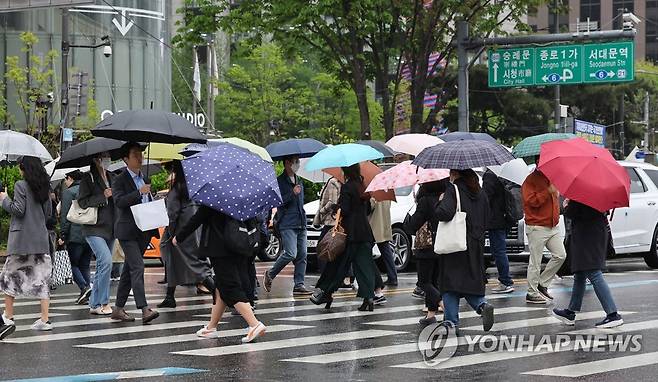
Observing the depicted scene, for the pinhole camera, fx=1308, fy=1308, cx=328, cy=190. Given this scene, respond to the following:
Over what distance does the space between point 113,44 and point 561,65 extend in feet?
101

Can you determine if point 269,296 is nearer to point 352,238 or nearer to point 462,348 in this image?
point 352,238

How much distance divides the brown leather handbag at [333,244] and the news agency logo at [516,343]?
94.1 inches

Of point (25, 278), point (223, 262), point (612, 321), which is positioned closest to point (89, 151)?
point (25, 278)

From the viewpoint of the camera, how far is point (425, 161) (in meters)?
11.8

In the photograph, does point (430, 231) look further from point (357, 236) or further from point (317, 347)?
point (317, 347)

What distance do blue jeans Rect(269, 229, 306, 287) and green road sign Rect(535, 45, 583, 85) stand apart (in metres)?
15.9

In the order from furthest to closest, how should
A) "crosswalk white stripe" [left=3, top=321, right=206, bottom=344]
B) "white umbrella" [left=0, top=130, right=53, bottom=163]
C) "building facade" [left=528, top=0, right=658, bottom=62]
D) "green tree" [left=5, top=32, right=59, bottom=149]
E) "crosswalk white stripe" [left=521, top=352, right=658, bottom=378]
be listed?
"building facade" [left=528, top=0, right=658, bottom=62] < "green tree" [left=5, top=32, right=59, bottom=149] < "white umbrella" [left=0, top=130, right=53, bottom=163] < "crosswalk white stripe" [left=3, top=321, right=206, bottom=344] < "crosswalk white stripe" [left=521, top=352, right=658, bottom=378]

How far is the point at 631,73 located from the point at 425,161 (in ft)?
66.5

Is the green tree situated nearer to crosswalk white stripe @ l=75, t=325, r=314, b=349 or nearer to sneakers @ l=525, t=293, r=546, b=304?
sneakers @ l=525, t=293, r=546, b=304

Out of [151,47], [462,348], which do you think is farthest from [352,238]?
[151,47]

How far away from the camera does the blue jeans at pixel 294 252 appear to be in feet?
55.8

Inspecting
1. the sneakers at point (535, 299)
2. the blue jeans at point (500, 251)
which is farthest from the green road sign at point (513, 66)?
the sneakers at point (535, 299)

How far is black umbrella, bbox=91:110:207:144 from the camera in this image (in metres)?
13.4

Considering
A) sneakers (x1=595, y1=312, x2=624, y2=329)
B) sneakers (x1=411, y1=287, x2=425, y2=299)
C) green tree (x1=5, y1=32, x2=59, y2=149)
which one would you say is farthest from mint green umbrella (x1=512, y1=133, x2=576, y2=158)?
green tree (x1=5, y1=32, x2=59, y2=149)
